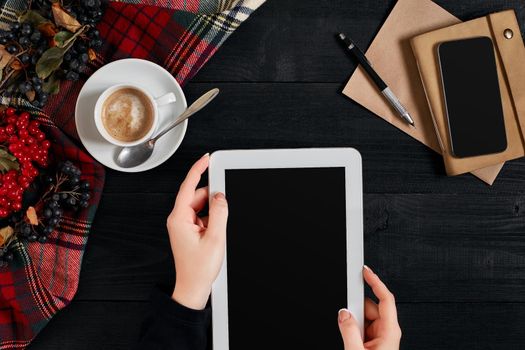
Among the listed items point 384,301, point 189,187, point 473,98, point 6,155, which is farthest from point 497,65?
point 6,155

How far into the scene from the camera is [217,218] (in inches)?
29.9

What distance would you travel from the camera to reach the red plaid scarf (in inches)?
32.6

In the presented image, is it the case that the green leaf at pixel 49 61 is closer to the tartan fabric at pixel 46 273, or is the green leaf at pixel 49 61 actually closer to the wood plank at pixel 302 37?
the tartan fabric at pixel 46 273

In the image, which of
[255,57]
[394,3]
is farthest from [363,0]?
[255,57]

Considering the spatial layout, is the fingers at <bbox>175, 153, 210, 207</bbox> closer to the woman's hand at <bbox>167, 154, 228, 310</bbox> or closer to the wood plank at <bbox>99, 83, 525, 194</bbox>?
the woman's hand at <bbox>167, 154, 228, 310</bbox>

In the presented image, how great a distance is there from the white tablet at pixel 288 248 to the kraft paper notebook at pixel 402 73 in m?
0.11

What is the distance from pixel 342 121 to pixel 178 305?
358 mm

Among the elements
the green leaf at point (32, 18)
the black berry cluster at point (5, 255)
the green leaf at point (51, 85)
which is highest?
the green leaf at point (32, 18)

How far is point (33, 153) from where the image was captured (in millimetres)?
797

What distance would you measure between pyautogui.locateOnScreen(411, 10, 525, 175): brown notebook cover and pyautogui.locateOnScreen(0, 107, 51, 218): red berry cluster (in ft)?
1.81

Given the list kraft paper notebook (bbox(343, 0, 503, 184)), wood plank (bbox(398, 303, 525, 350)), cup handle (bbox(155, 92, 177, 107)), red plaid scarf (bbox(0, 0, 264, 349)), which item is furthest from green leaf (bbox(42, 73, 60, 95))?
wood plank (bbox(398, 303, 525, 350))

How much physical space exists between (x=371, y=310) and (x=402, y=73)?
1.15 feet

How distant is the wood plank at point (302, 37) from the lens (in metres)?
0.87

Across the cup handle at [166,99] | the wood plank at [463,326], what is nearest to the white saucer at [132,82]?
the cup handle at [166,99]
